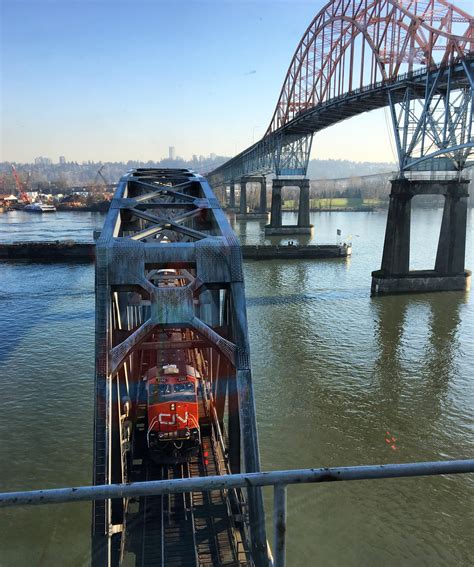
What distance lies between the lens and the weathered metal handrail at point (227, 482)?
7.63 ft

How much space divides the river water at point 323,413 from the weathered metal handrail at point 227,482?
8501mm

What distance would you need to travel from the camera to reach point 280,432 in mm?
14672

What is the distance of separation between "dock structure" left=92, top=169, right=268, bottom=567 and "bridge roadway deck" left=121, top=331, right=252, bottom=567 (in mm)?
23

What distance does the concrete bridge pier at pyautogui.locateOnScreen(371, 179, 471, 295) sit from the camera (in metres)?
35.3

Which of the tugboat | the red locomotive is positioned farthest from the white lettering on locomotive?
the tugboat

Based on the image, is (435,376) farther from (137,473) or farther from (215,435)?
(137,473)

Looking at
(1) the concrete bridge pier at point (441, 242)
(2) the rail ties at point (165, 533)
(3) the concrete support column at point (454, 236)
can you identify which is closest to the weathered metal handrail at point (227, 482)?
(2) the rail ties at point (165, 533)

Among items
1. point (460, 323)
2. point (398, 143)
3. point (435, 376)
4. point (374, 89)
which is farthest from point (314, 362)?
point (374, 89)

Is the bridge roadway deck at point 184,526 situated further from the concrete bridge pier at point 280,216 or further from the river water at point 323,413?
the concrete bridge pier at point 280,216

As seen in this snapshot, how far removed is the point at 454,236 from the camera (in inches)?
1410

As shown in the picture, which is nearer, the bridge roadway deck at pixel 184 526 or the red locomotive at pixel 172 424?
the bridge roadway deck at pixel 184 526

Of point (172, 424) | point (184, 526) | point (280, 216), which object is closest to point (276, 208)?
point (280, 216)

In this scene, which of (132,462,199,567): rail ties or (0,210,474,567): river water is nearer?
(132,462,199,567): rail ties

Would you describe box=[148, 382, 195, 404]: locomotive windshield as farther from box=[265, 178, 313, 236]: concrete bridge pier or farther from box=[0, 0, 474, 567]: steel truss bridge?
box=[265, 178, 313, 236]: concrete bridge pier
